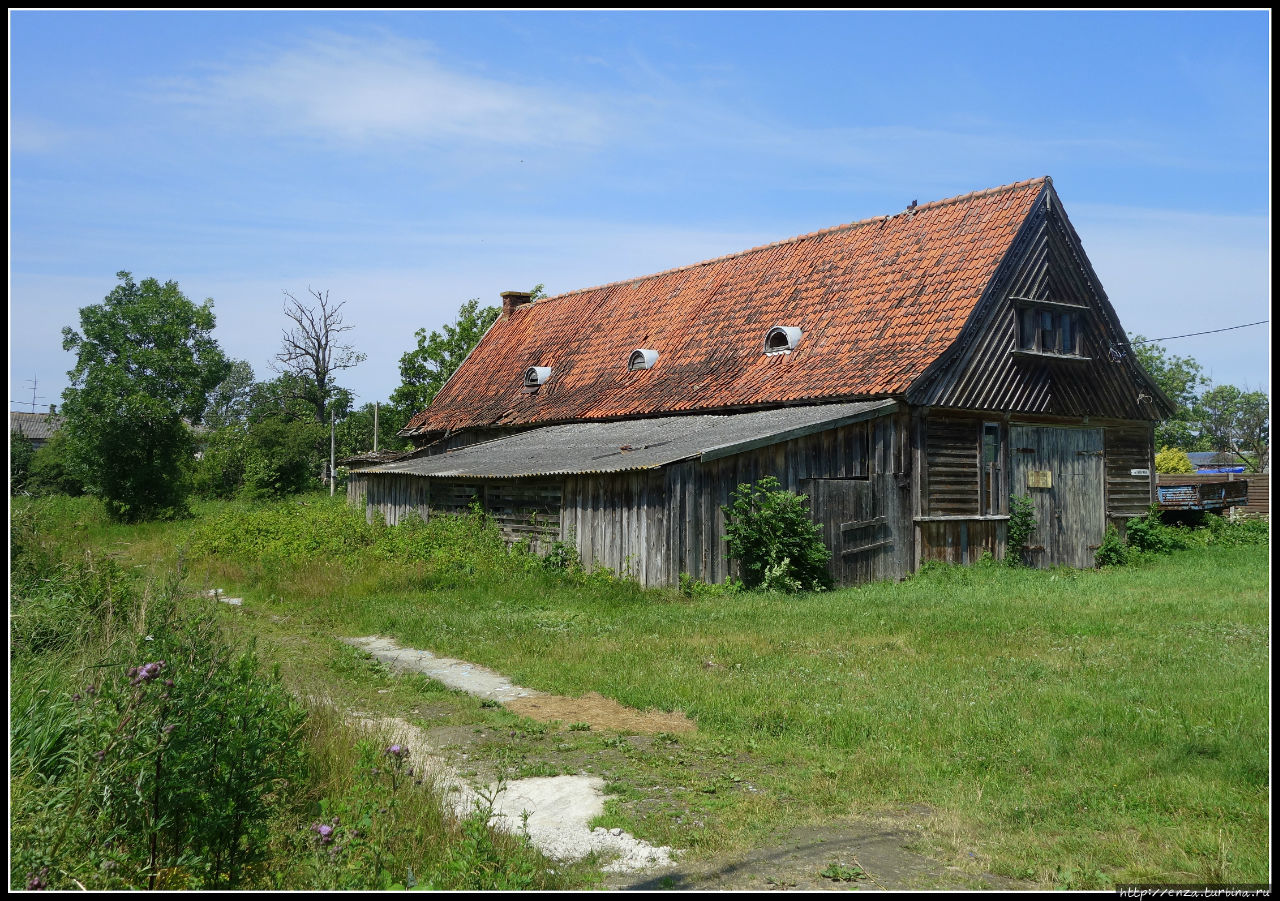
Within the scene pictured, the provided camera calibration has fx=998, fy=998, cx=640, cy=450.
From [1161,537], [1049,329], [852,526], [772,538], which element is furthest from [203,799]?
[1161,537]

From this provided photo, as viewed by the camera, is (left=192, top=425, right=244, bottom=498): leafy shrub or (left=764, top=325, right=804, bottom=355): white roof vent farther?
(left=192, top=425, right=244, bottom=498): leafy shrub

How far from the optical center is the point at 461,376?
31.6 metres

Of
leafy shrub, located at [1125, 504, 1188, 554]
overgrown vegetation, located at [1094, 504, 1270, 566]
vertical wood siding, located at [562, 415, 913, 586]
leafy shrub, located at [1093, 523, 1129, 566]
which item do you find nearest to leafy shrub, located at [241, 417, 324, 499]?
vertical wood siding, located at [562, 415, 913, 586]

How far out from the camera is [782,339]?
21172 mm

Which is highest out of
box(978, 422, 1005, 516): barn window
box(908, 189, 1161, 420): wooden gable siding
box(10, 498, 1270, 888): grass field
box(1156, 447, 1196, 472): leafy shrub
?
box(908, 189, 1161, 420): wooden gable siding

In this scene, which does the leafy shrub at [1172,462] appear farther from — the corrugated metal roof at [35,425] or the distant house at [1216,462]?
the corrugated metal roof at [35,425]

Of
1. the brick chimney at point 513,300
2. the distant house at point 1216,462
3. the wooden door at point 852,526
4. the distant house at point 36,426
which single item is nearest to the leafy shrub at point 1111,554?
the wooden door at point 852,526

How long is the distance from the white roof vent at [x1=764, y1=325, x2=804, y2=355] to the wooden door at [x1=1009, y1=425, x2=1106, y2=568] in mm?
4672

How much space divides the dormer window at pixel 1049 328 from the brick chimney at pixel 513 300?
61.2 feet

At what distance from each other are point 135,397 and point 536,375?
1401 centimetres

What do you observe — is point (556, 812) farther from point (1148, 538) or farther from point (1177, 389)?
point (1177, 389)

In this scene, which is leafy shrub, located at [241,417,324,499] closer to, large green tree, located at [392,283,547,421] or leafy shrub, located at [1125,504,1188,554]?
large green tree, located at [392,283,547,421]

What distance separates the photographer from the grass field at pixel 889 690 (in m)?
5.82

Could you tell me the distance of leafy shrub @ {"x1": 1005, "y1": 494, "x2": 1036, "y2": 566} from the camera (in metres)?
19.3
